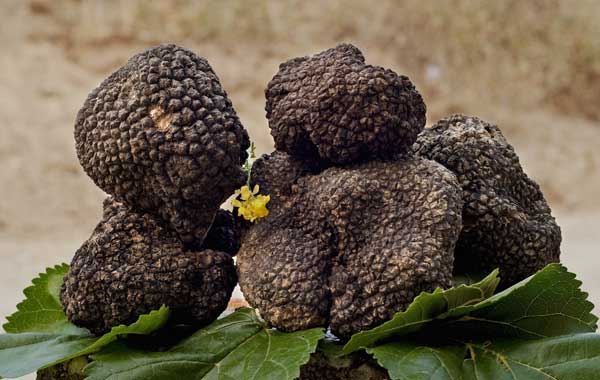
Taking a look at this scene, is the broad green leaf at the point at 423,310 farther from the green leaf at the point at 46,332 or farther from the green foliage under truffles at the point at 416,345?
the green leaf at the point at 46,332

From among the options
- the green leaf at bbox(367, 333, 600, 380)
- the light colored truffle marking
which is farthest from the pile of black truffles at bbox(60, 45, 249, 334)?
the green leaf at bbox(367, 333, 600, 380)

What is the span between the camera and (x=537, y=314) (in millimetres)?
947

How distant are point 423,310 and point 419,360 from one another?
5cm

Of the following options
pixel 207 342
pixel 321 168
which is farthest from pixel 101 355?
pixel 321 168

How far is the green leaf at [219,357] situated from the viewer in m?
0.89

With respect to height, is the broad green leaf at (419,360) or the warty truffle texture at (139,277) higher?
the warty truffle texture at (139,277)

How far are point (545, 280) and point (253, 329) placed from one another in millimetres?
335

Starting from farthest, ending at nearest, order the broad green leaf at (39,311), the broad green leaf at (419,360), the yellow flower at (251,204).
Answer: the broad green leaf at (39,311) < the yellow flower at (251,204) < the broad green leaf at (419,360)

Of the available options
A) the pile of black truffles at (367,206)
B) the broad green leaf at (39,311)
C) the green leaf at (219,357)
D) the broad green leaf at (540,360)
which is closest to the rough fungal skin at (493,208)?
the pile of black truffles at (367,206)

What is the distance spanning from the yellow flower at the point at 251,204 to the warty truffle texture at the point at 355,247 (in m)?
0.01

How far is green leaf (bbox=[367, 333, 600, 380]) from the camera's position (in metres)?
0.87

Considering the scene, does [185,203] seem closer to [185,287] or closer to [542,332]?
[185,287]

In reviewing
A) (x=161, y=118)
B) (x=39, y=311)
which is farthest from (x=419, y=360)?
(x=39, y=311)

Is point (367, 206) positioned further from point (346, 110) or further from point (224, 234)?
point (224, 234)
